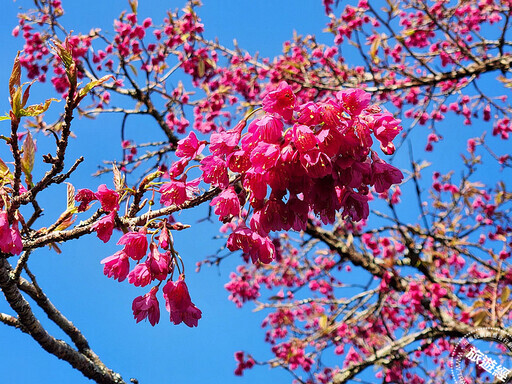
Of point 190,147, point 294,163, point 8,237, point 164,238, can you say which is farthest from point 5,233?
point 294,163

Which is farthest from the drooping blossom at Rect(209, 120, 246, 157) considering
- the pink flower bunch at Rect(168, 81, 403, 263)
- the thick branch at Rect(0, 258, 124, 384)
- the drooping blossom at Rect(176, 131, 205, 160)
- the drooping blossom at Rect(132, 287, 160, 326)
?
the thick branch at Rect(0, 258, 124, 384)

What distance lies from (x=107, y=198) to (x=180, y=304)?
0.41 m

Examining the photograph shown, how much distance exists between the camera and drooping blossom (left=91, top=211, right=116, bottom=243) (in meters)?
1.25

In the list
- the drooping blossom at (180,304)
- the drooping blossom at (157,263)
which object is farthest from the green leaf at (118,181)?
the drooping blossom at (180,304)

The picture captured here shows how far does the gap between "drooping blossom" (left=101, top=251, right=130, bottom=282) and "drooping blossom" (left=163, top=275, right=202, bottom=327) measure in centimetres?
14

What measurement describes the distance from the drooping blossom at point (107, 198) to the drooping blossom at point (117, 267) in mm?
157

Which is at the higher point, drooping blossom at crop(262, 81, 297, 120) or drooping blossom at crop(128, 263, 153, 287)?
drooping blossom at crop(262, 81, 297, 120)

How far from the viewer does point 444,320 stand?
410 centimetres

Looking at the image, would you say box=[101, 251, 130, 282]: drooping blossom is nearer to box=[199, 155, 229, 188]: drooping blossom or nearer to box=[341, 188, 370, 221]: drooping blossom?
box=[199, 155, 229, 188]: drooping blossom

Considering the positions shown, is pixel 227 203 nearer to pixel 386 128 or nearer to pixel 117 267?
pixel 117 267

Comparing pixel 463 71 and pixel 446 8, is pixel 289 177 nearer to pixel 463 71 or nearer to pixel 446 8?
pixel 463 71

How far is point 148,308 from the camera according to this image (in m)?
1.33

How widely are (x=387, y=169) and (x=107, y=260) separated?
0.90m

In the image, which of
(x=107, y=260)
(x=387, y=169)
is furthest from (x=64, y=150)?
(x=387, y=169)
